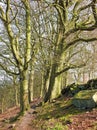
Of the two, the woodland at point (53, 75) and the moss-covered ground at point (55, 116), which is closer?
the moss-covered ground at point (55, 116)

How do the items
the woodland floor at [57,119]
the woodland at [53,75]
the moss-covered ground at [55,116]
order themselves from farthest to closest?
1. the woodland at [53,75]
2. the moss-covered ground at [55,116]
3. the woodland floor at [57,119]

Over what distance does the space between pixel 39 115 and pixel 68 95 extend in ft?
12.1

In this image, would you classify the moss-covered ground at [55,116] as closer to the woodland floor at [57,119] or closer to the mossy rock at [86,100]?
the woodland floor at [57,119]

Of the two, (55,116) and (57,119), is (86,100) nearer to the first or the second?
(57,119)

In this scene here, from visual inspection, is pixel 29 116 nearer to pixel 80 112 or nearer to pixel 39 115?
pixel 39 115

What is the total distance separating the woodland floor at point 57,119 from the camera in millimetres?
11395

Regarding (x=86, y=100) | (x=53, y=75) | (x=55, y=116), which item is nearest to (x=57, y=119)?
(x=55, y=116)

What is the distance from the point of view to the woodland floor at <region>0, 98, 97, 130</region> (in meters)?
11.4

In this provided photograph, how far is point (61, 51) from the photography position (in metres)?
17.5

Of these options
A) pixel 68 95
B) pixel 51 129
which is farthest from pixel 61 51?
pixel 51 129

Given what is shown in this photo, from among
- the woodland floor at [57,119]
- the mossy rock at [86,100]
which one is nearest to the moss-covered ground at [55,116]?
the woodland floor at [57,119]

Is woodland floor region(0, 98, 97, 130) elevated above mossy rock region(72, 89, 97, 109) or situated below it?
below

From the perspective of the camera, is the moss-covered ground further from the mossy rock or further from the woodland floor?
the mossy rock

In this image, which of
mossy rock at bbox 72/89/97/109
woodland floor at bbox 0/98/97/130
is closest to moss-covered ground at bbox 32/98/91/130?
woodland floor at bbox 0/98/97/130
